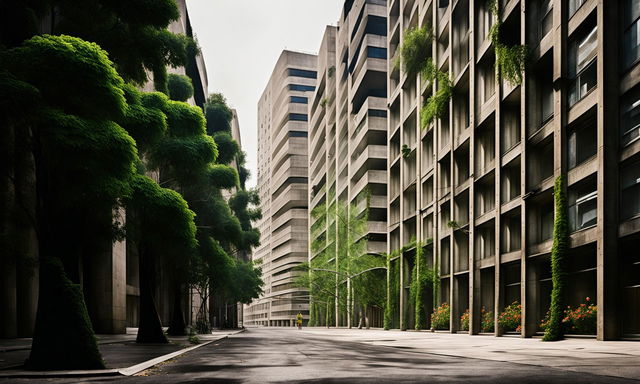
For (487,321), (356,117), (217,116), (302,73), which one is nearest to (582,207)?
(487,321)

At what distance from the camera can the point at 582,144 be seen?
987 inches

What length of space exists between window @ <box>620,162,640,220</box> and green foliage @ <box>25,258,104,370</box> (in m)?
18.0

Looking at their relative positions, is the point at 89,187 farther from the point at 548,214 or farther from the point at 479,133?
the point at 479,133

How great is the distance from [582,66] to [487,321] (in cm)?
1555

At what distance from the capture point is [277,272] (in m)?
142

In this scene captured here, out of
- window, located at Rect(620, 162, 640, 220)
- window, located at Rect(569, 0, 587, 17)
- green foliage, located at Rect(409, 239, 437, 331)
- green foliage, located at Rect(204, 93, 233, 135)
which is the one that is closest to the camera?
window, located at Rect(620, 162, 640, 220)

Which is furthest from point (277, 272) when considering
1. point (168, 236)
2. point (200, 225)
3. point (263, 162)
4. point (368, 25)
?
point (168, 236)

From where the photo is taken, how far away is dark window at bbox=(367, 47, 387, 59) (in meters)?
66.1

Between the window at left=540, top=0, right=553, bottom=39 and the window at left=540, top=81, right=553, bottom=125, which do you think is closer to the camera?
the window at left=540, top=0, right=553, bottom=39

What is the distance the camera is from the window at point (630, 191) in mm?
21141

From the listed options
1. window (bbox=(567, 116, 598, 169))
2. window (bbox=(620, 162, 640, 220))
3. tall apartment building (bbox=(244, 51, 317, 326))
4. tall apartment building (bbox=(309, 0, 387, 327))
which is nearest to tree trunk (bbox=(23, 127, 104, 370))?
window (bbox=(620, 162, 640, 220))

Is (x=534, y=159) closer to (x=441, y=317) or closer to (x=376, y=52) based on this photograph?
(x=441, y=317)

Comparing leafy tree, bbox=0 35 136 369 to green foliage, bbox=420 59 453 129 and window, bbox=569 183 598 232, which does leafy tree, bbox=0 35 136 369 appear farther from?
green foliage, bbox=420 59 453 129

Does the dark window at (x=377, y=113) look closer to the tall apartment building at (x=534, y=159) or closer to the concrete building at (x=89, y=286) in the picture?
the tall apartment building at (x=534, y=159)
